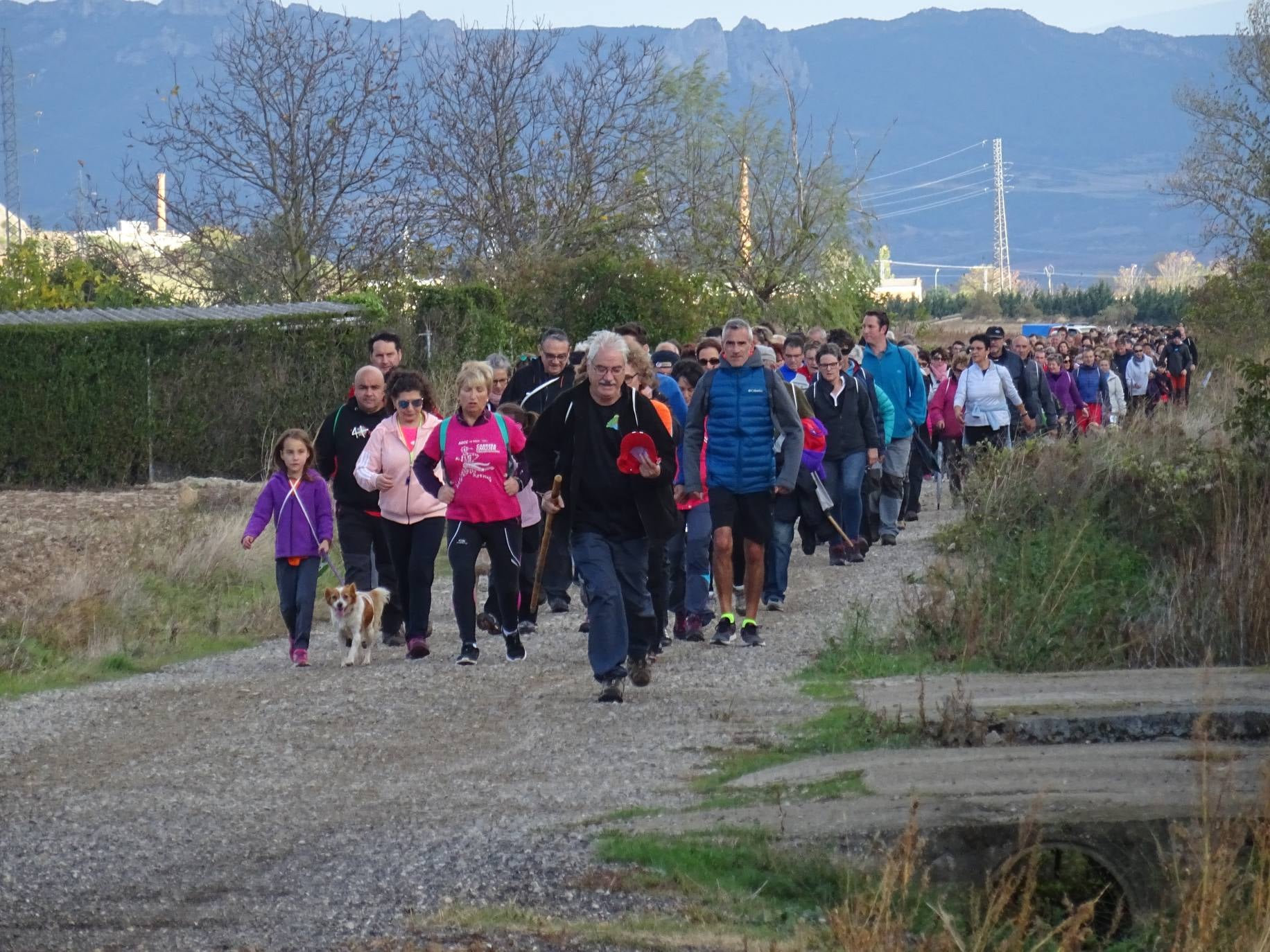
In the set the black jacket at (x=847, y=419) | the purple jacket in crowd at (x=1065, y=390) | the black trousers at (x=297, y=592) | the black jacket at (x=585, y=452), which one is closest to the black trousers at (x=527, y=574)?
the black trousers at (x=297, y=592)

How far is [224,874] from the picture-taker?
22.9ft

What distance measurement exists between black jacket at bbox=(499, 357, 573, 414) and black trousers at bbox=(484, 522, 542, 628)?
3.10 feet

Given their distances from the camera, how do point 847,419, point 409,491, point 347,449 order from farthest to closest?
point 847,419 < point 347,449 < point 409,491

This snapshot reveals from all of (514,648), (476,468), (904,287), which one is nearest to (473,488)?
(476,468)

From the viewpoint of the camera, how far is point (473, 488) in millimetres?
11930

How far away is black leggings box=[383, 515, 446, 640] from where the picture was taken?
12.4 meters

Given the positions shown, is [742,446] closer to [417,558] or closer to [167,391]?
[417,558]

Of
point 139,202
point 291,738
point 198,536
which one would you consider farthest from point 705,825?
point 139,202

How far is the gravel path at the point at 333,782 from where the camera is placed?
6508 millimetres

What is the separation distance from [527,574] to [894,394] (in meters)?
5.61

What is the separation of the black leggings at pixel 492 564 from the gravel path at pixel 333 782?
328mm

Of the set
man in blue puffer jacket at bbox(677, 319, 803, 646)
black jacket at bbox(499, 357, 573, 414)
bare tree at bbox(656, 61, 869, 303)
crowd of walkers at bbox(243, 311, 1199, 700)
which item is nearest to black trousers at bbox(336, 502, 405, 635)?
crowd of walkers at bbox(243, 311, 1199, 700)

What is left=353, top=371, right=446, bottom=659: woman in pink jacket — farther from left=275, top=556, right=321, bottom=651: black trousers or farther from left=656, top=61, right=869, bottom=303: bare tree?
left=656, top=61, right=869, bottom=303: bare tree

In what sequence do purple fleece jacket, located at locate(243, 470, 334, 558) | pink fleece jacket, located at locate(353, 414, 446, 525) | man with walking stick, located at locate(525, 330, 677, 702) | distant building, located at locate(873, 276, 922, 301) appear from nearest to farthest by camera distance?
1. man with walking stick, located at locate(525, 330, 677, 702)
2. pink fleece jacket, located at locate(353, 414, 446, 525)
3. purple fleece jacket, located at locate(243, 470, 334, 558)
4. distant building, located at locate(873, 276, 922, 301)
